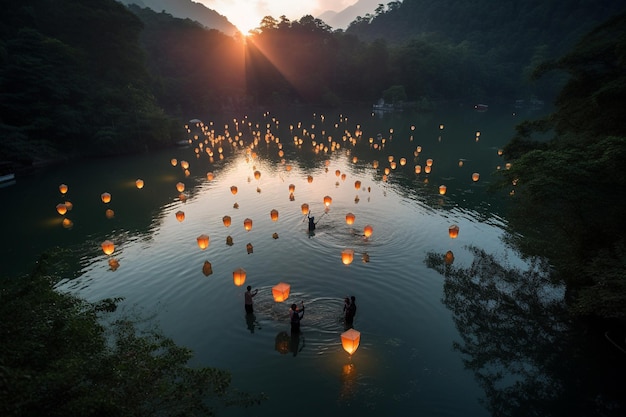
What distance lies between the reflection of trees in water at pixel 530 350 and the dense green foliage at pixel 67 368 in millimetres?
9715

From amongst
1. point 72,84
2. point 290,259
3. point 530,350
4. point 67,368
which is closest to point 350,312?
point 530,350

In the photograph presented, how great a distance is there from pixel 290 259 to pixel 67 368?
1518 cm

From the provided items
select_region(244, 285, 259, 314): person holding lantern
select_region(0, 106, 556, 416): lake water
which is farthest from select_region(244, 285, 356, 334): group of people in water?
select_region(0, 106, 556, 416): lake water

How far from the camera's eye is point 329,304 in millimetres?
16719

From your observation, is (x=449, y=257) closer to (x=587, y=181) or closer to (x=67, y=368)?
(x=587, y=181)

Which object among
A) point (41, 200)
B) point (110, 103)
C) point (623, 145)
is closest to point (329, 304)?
point (623, 145)

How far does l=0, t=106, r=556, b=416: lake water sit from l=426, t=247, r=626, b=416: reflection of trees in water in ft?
2.24

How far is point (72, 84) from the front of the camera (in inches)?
1797

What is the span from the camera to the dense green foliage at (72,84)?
41031 millimetres

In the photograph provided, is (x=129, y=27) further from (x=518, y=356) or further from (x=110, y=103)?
(x=518, y=356)

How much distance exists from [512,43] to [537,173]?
167 metres

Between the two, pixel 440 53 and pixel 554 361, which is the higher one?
pixel 440 53

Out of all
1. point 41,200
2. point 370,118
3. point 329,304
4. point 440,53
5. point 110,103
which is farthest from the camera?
point 440,53

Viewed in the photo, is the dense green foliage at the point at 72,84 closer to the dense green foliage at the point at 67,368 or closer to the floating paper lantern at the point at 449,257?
the dense green foliage at the point at 67,368
